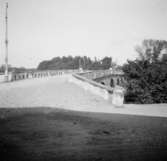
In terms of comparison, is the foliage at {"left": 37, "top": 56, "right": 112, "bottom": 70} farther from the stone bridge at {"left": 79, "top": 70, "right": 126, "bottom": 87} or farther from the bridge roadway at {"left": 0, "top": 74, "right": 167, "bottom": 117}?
the bridge roadway at {"left": 0, "top": 74, "right": 167, "bottom": 117}

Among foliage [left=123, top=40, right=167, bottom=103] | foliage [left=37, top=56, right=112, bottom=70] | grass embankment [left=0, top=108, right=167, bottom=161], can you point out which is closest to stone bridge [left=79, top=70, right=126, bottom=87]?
foliage [left=123, top=40, right=167, bottom=103]

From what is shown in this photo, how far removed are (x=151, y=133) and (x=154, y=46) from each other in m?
68.0

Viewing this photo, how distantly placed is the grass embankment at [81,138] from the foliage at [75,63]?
115191mm

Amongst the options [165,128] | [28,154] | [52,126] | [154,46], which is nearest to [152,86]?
[165,128]

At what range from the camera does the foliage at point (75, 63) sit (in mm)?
127050

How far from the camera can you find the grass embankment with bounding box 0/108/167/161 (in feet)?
11.6

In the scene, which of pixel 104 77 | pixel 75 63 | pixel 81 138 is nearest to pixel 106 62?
pixel 75 63

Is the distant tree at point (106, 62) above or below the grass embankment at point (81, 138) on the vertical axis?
above

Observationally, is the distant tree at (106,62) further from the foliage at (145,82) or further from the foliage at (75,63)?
the foliage at (145,82)

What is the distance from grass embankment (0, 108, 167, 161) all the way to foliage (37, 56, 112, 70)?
378 feet

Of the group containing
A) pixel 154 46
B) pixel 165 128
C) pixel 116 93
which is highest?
pixel 154 46

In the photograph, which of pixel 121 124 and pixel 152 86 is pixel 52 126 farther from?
pixel 152 86

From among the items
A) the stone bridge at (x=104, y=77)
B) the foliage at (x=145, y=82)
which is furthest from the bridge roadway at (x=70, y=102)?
the stone bridge at (x=104, y=77)

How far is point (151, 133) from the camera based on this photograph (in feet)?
16.4
